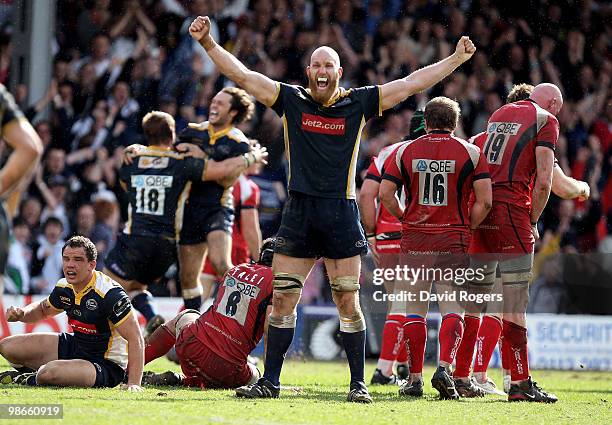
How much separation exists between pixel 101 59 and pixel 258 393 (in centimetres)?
1066

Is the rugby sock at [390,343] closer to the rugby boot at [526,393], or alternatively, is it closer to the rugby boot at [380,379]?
the rugby boot at [380,379]

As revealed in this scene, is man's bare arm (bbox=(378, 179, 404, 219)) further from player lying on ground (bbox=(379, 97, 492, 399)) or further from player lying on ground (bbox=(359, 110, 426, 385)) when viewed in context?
player lying on ground (bbox=(359, 110, 426, 385))

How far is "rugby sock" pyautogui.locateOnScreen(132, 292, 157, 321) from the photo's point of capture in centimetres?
1077

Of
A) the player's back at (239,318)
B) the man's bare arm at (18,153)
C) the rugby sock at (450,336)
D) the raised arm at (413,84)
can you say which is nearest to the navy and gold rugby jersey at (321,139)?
the raised arm at (413,84)

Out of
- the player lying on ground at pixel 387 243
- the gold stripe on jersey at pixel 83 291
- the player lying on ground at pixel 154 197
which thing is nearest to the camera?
the gold stripe on jersey at pixel 83 291

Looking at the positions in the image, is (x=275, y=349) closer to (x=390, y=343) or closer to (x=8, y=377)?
(x=8, y=377)

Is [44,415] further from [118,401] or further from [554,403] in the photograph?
[554,403]

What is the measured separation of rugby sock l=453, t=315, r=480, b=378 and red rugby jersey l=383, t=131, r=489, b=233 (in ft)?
2.63

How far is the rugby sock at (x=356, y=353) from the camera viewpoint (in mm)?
7910

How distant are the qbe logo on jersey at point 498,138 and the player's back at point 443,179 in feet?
1.01

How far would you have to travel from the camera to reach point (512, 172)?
884 cm

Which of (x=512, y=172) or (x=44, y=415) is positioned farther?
(x=512, y=172)

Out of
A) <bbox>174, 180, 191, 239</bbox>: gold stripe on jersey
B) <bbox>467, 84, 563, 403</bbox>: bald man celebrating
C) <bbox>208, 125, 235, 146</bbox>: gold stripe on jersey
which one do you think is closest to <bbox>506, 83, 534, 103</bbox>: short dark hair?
<bbox>467, 84, 563, 403</bbox>: bald man celebrating

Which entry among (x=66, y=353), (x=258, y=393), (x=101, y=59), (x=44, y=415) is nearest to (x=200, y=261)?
(x=66, y=353)
